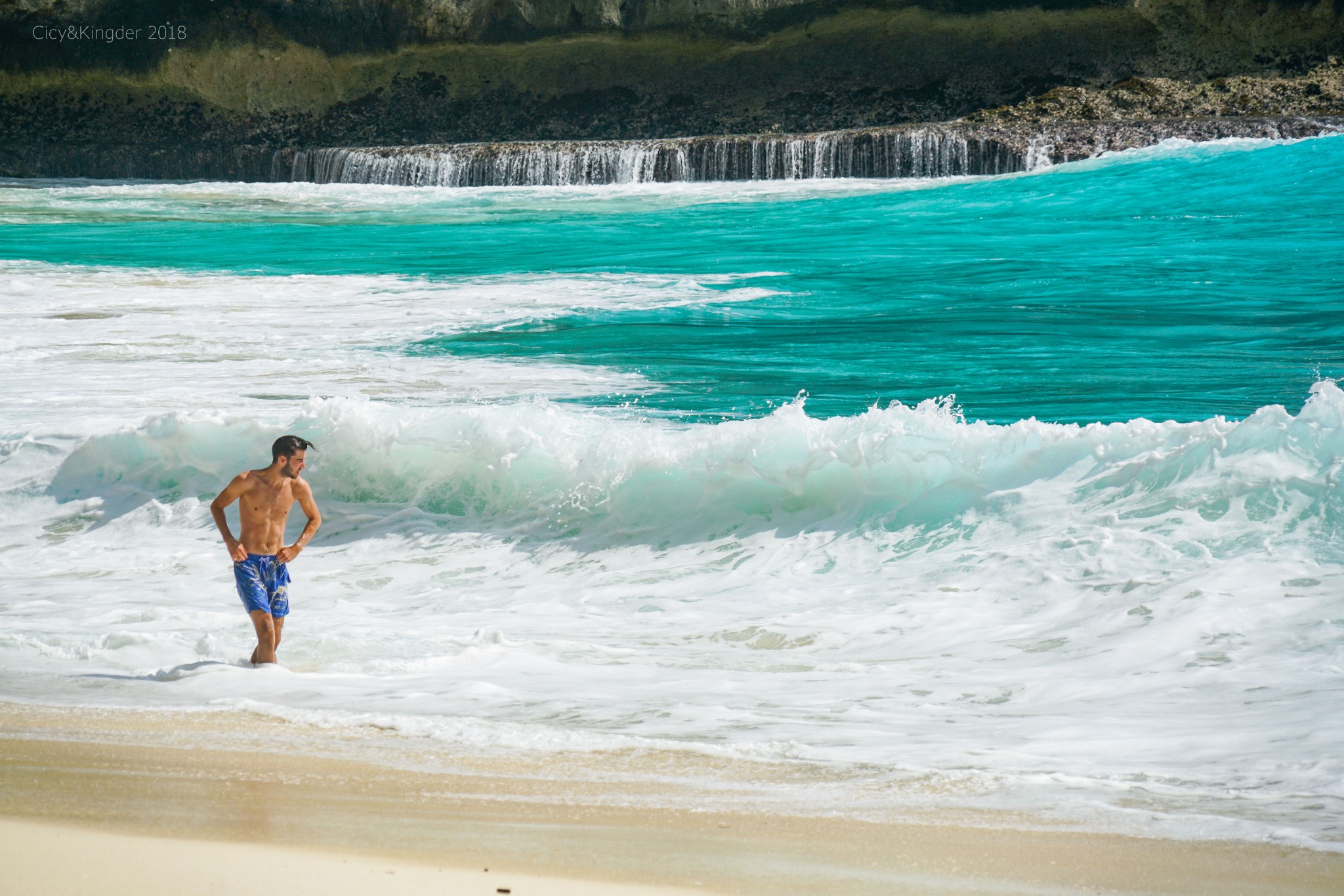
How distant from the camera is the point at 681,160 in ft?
81.3

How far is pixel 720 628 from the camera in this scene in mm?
5277

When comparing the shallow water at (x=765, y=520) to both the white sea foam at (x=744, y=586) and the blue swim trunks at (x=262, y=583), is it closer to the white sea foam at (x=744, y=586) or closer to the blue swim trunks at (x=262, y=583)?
the white sea foam at (x=744, y=586)

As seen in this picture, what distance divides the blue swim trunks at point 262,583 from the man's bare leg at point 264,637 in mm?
21

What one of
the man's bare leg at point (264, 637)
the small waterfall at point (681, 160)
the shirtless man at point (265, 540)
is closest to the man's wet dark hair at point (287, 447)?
the shirtless man at point (265, 540)

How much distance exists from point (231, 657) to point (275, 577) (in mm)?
472

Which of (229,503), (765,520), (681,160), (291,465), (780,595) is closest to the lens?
(229,503)

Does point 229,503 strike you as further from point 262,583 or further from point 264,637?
point 264,637

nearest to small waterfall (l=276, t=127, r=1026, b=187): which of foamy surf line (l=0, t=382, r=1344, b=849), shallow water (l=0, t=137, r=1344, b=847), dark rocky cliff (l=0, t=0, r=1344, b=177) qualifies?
dark rocky cliff (l=0, t=0, r=1344, b=177)

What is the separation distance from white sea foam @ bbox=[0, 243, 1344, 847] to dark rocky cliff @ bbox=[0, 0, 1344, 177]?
23.6m

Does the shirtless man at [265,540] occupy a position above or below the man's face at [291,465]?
below

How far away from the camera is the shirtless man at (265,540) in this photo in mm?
4484

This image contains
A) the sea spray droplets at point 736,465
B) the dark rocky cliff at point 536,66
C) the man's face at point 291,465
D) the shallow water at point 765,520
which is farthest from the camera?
the dark rocky cliff at point 536,66

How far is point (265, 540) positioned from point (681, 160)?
21.2 meters

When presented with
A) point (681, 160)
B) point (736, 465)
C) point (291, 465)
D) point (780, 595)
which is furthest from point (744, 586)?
point (681, 160)
